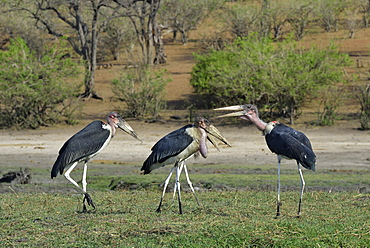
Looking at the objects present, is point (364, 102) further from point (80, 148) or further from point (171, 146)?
point (80, 148)

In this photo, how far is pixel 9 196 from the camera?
30.5 ft

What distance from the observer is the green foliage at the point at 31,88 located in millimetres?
21578

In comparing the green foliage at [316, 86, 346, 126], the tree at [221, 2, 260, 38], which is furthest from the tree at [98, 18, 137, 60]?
the green foliage at [316, 86, 346, 126]

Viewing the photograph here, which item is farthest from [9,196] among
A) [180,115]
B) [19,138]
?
[180,115]

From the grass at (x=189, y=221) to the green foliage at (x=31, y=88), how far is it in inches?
505

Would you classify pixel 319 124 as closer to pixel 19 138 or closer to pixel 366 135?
pixel 366 135

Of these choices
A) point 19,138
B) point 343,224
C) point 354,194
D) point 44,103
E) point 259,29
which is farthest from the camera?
point 259,29

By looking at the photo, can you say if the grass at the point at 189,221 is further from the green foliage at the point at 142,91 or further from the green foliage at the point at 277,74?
the green foliage at the point at 142,91

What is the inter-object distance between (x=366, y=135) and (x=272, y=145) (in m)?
13.2

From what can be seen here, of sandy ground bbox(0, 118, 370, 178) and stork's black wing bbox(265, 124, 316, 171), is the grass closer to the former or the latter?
stork's black wing bbox(265, 124, 316, 171)

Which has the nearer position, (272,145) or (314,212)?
(272,145)

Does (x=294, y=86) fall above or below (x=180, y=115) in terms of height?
above

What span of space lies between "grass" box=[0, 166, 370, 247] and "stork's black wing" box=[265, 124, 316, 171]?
0.68 metres

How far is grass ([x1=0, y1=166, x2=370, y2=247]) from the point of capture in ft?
17.9
